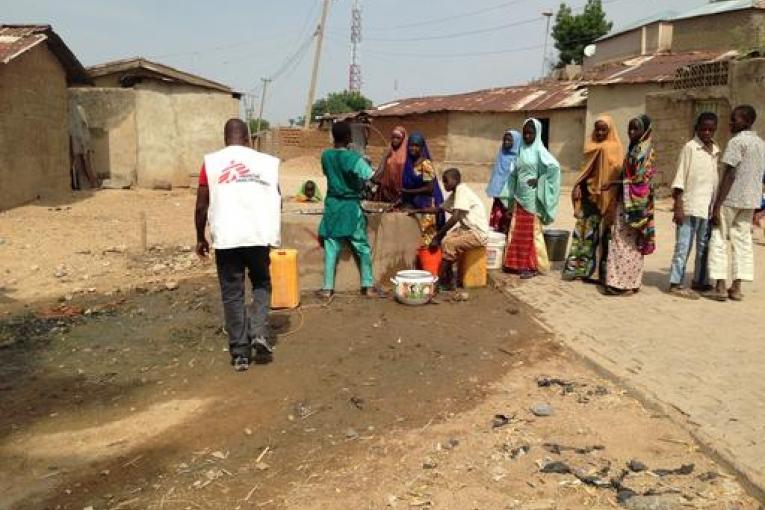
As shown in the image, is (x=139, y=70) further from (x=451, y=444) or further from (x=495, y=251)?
(x=451, y=444)

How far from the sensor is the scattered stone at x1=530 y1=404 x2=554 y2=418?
12.8 ft

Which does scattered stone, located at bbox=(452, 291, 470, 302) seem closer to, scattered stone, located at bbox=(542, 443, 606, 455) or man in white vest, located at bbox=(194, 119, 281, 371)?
man in white vest, located at bbox=(194, 119, 281, 371)

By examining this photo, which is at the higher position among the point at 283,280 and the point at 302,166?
the point at 302,166

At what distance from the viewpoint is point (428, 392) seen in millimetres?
4254

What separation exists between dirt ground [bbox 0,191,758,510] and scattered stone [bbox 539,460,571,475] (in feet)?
0.03

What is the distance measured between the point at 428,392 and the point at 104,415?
6.42 feet

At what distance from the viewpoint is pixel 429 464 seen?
333 centimetres

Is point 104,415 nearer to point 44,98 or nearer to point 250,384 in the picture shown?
point 250,384

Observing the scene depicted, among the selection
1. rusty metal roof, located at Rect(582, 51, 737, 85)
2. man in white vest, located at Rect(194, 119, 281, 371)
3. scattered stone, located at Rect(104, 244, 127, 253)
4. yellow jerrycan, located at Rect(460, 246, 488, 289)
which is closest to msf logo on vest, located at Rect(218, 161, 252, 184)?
man in white vest, located at Rect(194, 119, 281, 371)

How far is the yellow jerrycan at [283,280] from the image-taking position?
6.01m

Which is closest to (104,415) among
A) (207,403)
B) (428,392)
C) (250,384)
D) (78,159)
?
(207,403)

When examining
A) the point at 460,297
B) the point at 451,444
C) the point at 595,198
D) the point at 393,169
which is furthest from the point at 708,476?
the point at 393,169

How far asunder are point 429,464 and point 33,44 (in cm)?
1255

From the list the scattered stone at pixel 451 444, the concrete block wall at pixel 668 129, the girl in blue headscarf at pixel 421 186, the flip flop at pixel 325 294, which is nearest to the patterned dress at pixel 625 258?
the girl in blue headscarf at pixel 421 186
